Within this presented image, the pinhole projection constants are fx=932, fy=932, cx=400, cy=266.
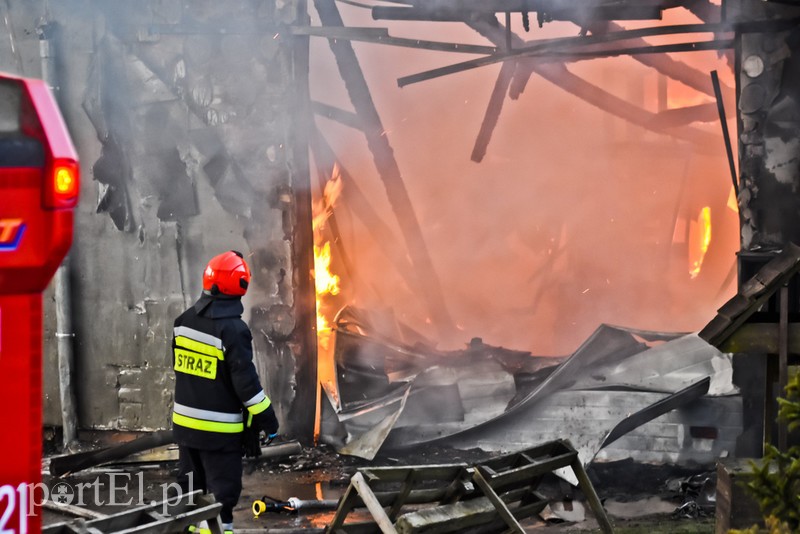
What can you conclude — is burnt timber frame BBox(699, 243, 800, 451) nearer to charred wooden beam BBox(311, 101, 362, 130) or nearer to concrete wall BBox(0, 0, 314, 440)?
concrete wall BBox(0, 0, 314, 440)

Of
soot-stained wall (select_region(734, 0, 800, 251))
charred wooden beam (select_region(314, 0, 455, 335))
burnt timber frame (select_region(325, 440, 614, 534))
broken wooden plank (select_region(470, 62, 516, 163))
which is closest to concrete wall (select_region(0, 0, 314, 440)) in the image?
charred wooden beam (select_region(314, 0, 455, 335))

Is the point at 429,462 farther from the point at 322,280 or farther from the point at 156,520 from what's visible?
the point at 156,520

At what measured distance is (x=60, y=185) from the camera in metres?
2.88

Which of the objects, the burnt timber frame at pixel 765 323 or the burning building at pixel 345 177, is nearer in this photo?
the burnt timber frame at pixel 765 323

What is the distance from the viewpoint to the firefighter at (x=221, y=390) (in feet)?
18.5

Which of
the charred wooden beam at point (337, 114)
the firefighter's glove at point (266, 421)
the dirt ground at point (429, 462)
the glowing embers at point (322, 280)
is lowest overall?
the dirt ground at point (429, 462)

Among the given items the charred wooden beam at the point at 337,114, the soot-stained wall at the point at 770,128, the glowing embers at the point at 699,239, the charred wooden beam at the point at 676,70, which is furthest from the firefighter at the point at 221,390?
the glowing embers at the point at 699,239

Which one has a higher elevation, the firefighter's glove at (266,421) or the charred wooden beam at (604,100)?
the charred wooden beam at (604,100)

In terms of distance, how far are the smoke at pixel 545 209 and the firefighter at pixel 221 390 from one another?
4.09 m

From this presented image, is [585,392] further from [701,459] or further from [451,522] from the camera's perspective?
[451,522]

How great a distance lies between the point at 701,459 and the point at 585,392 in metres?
1.09

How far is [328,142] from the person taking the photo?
30.4 feet

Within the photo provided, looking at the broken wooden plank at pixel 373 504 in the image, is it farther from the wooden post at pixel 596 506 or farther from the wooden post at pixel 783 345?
the wooden post at pixel 783 345

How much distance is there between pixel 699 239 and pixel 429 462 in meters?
5.27
